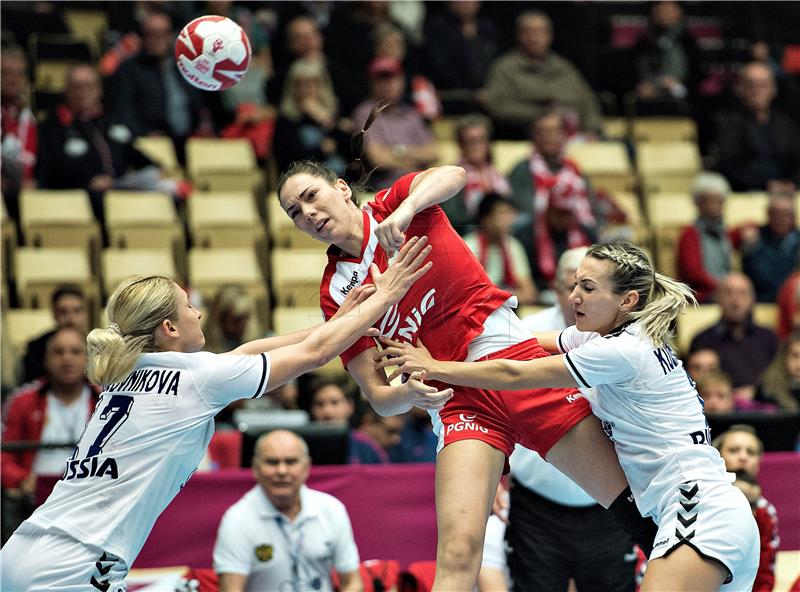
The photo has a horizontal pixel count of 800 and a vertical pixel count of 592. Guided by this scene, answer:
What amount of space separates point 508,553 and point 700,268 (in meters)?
4.92

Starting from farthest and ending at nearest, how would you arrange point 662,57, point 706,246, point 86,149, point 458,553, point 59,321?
point 662,57
point 706,246
point 86,149
point 59,321
point 458,553

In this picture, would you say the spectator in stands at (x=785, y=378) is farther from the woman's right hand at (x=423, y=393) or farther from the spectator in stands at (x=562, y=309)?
the woman's right hand at (x=423, y=393)

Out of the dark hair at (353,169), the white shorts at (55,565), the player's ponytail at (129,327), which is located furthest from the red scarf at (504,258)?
the white shorts at (55,565)

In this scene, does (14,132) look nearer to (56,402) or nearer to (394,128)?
(394,128)

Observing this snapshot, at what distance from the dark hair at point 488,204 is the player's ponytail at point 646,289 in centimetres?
474

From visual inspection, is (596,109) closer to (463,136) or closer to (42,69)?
(463,136)

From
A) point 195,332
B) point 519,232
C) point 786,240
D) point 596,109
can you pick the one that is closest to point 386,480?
point 195,332

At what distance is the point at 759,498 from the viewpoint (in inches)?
274

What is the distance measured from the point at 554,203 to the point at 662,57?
356 centimetres

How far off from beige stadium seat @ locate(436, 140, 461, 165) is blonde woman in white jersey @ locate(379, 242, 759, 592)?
6.21 metres

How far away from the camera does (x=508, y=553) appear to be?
22.2ft

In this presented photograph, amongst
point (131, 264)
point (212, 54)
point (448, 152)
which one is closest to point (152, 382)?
point (212, 54)

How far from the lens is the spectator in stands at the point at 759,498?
6820 millimetres

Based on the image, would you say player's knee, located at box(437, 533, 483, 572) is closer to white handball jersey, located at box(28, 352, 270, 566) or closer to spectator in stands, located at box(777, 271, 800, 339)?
white handball jersey, located at box(28, 352, 270, 566)
